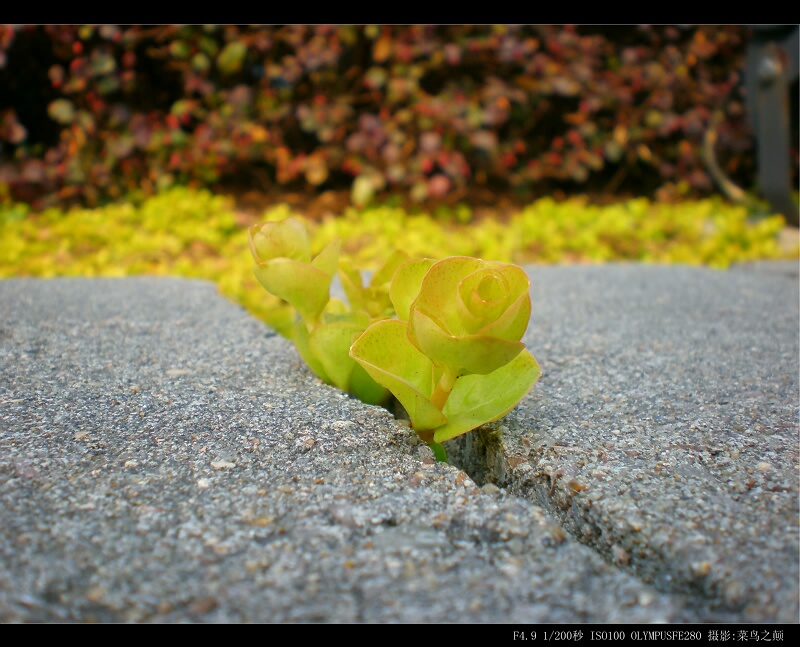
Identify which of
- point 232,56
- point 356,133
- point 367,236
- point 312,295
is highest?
point 232,56

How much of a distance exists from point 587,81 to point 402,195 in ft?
3.74

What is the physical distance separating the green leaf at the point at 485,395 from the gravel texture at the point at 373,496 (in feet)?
0.18

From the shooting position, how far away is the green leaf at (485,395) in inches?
31.8

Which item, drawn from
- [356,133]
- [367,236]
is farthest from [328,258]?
[356,133]

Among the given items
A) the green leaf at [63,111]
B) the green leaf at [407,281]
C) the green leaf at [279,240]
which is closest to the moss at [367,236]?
the green leaf at [63,111]

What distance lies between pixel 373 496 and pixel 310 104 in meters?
2.92

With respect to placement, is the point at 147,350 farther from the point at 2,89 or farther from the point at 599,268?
the point at 2,89

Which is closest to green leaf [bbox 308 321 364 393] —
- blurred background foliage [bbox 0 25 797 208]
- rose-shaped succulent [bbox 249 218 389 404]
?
rose-shaped succulent [bbox 249 218 389 404]

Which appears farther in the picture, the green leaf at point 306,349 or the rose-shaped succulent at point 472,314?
the green leaf at point 306,349

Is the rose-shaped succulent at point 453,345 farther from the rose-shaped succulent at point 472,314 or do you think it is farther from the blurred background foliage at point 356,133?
the blurred background foliage at point 356,133

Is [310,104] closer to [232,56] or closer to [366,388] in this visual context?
[232,56]

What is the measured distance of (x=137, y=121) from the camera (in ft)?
10.5

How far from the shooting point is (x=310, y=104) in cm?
330

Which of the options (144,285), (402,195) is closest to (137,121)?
(402,195)
